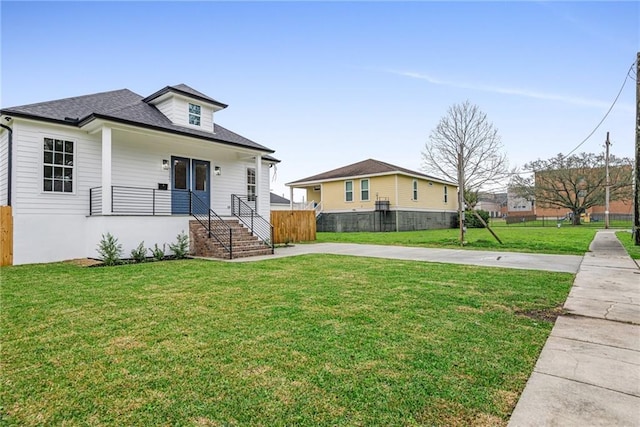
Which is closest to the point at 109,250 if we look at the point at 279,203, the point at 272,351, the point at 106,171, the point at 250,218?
the point at 106,171

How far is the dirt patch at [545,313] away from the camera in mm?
3835

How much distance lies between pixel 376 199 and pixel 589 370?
832 inches

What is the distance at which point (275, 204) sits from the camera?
33.2 metres

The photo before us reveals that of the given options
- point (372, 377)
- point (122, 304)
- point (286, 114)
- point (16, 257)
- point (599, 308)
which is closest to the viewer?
point (372, 377)

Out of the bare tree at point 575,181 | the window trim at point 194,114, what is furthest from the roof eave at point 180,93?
the bare tree at point 575,181

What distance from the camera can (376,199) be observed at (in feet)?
76.9

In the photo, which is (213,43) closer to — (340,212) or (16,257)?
(16,257)

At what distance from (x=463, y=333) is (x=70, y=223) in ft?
35.3

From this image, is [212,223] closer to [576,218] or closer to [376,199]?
[376,199]

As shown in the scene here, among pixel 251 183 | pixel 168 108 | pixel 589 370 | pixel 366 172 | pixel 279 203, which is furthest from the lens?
pixel 279 203

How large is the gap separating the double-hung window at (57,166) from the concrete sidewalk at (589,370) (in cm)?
1162

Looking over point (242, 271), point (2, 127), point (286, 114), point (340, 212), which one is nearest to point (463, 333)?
point (242, 271)

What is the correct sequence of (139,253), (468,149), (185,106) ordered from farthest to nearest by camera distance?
(468,149) → (185,106) → (139,253)

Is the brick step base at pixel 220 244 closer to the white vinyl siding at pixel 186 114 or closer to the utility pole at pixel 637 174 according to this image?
the white vinyl siding at pixel 186 114
